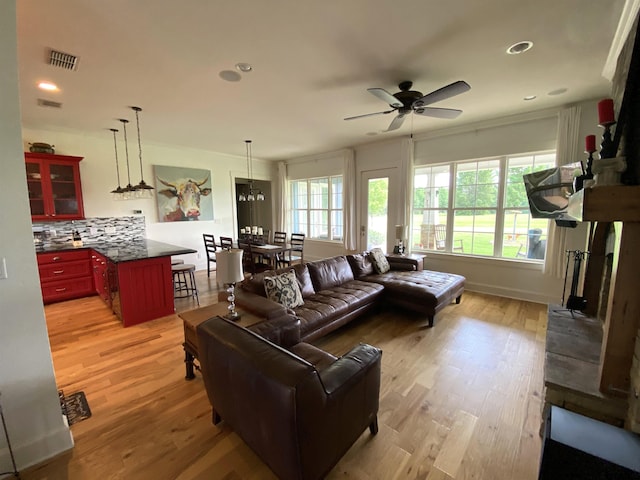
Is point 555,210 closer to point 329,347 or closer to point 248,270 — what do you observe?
point 329,347

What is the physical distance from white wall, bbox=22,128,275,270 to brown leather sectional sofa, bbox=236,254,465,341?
3.93m

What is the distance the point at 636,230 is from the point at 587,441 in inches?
41.9

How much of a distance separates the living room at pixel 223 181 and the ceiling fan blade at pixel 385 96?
1.71m

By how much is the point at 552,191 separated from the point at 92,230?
23.5 ft

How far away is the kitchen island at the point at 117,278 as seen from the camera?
10.9 feet

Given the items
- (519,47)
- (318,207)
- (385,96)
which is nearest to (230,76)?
(385,96)

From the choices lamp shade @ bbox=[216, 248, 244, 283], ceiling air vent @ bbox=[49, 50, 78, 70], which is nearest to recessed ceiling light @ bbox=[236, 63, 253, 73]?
ceiling air vent @ bbox=[49, 50, 78, 70]

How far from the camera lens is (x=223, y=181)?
265 inches

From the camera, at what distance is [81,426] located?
6.08 ft

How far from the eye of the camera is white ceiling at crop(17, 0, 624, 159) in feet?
6.16

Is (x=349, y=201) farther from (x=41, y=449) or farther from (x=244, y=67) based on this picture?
(x=41, y=449)

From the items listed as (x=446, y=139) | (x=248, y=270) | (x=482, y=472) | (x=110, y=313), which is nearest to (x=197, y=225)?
(x=248, y=270)

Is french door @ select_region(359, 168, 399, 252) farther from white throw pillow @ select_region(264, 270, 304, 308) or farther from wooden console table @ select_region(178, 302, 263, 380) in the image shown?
wooden console table @ select_region(178, 302, 263, 380)

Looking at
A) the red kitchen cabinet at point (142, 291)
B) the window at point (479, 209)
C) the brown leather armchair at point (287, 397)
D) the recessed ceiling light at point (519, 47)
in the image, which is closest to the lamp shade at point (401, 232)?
the window at point (479, 209)
